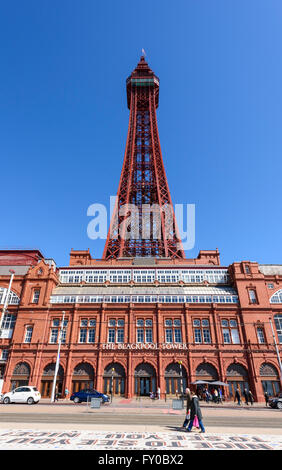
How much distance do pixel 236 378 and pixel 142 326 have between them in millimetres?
12764

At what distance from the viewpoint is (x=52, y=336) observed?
35.8 metres

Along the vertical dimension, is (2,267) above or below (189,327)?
above

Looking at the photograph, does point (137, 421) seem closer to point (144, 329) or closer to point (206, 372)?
point (144, 329)

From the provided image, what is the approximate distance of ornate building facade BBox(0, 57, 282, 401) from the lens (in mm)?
33094

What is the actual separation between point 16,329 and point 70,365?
864 cm

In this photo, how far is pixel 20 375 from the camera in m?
33.6

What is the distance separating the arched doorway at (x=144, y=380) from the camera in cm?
3253

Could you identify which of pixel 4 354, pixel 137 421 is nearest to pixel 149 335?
pixel 4 354

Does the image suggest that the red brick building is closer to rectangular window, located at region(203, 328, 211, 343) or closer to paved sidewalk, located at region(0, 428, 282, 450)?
rectangular window, located at region(203, 328, 211, 343)

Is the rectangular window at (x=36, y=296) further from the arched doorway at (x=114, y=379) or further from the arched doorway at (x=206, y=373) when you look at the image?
the arched doorway at (x=206, y=373)

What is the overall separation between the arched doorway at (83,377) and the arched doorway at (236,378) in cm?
1648

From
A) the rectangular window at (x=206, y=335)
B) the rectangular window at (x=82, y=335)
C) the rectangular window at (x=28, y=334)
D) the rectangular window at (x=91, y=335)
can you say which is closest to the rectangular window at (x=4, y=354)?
the rectangular window at (x=28, y=334)
